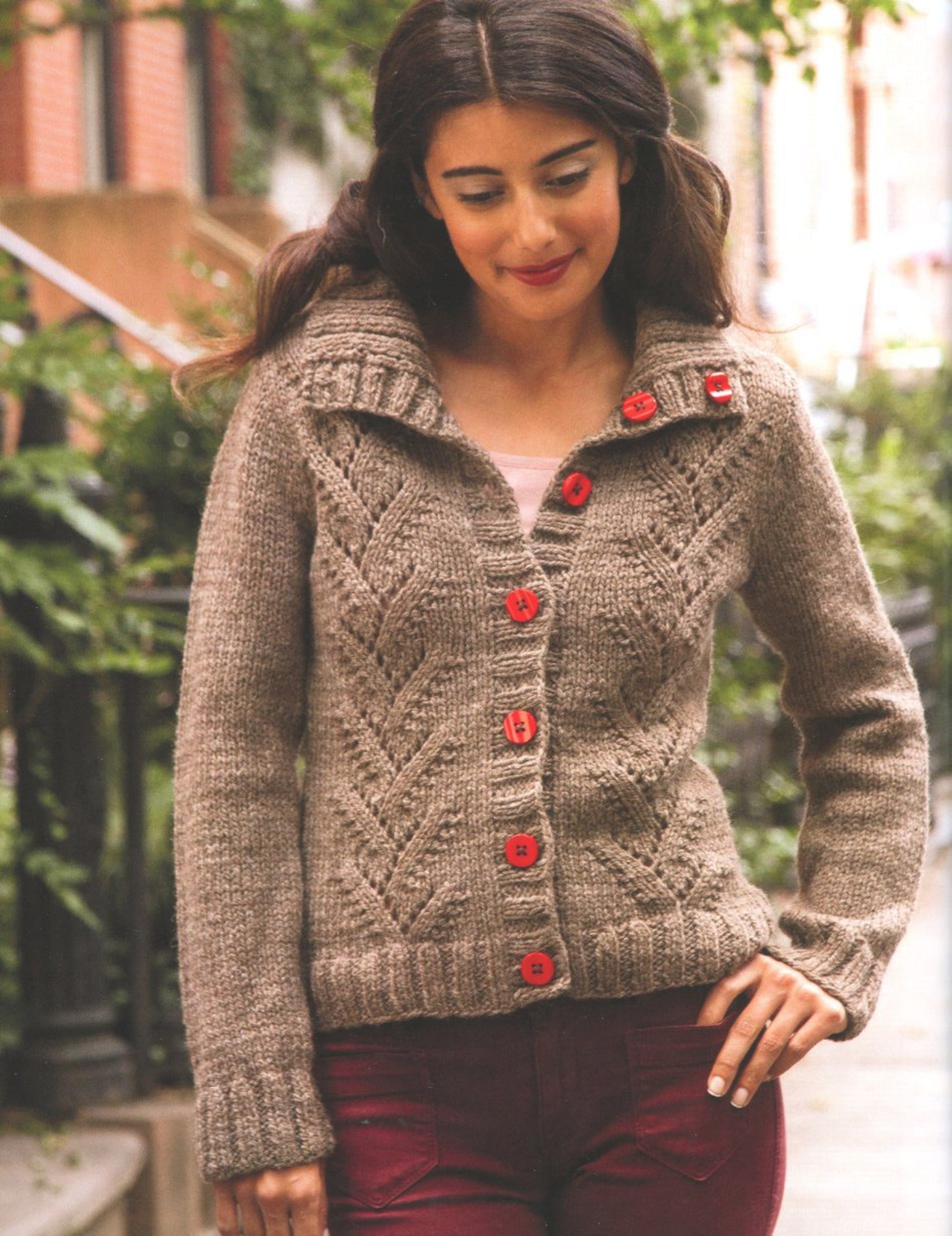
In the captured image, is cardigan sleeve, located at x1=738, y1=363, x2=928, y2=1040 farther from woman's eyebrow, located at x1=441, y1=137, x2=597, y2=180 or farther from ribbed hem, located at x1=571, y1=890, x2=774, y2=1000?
woman's eyebrow, located at x1=441, y1=137, x2=597, y2=180

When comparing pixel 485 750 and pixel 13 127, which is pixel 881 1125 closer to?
pixel 485 750

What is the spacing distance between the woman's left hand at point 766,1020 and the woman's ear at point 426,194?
0.98 m

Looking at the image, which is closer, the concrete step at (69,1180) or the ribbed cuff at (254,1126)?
the ribbed cuff at (254,1126)

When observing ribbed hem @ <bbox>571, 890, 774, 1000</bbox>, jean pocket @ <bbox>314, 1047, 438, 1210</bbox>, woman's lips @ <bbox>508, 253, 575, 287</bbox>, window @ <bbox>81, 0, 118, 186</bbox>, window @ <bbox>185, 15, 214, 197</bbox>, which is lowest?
jean pocket @ <bbox>314, 1047, 438, 1210</bbox>

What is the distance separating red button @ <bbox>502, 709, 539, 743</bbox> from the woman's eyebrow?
0.62m

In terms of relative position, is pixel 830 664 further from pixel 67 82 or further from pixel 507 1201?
pixel 67 82

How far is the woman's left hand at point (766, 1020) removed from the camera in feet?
6.64

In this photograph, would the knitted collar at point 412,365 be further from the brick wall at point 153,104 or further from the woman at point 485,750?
the brick wall at point 153,104

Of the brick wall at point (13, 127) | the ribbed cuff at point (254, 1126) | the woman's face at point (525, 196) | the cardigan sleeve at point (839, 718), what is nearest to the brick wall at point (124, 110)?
the brick wall at point (13, 127)

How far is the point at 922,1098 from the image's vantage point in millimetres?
A: 5074

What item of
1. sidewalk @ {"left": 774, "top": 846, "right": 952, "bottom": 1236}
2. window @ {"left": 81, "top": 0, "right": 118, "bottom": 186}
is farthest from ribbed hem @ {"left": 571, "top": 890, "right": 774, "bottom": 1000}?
window @ {"left": 81, "top": 0, "right": 118, "bottom": 186}

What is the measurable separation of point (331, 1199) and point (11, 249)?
4.37m

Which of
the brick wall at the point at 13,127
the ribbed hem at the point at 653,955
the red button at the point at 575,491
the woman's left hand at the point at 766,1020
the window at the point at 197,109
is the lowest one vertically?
the woman's left hand at the point at 766,1020

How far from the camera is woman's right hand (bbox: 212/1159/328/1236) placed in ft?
6.36
